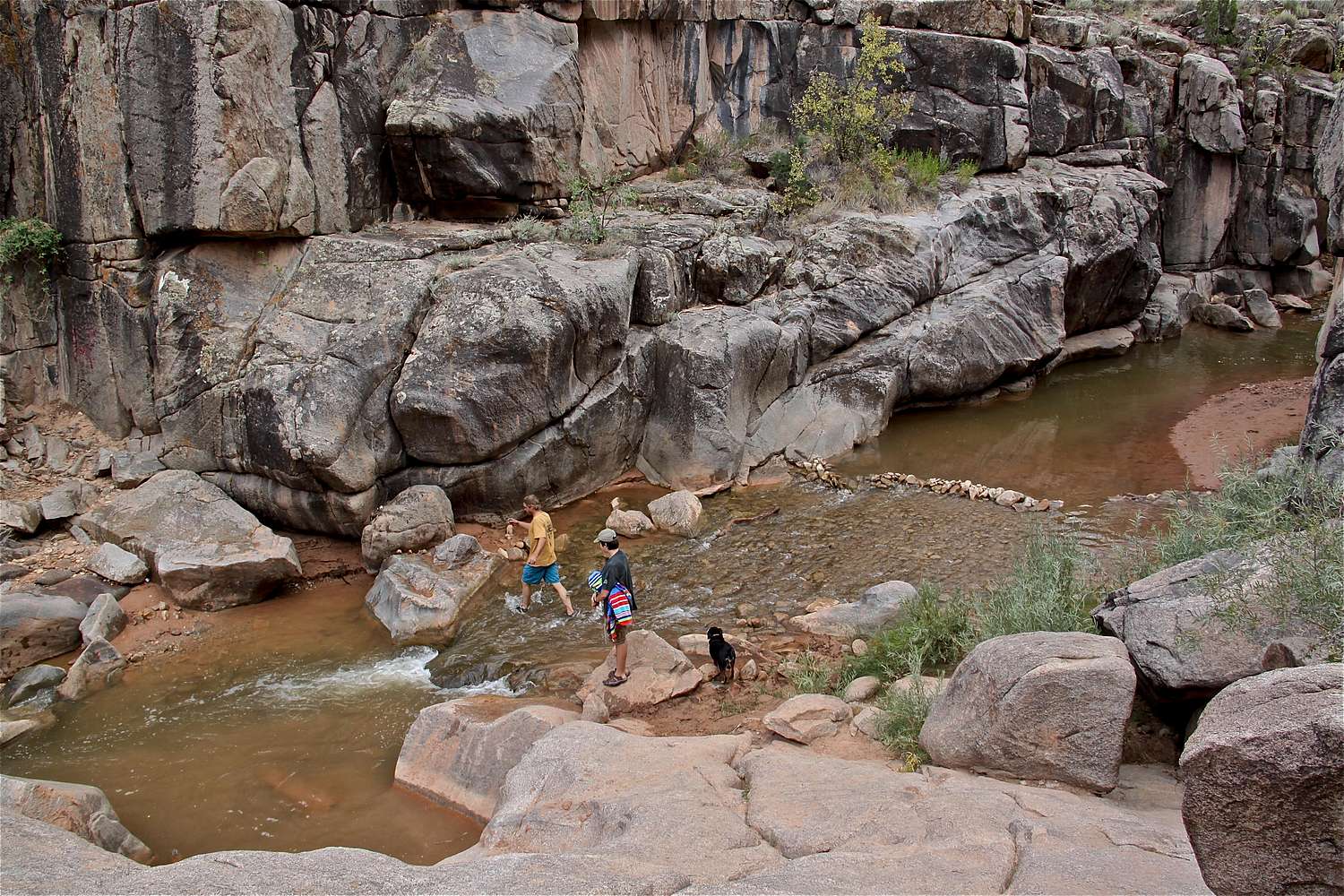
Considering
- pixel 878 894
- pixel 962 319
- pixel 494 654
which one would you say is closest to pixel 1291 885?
pixel 878 894

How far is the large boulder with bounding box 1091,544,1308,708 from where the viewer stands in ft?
15.9

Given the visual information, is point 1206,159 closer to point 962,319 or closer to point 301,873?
point 962,319

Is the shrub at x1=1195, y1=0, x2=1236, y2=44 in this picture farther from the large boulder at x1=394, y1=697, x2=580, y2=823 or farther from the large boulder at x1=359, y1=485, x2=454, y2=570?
the large boulder at x1=394, y1=697, x2=580, y2=823

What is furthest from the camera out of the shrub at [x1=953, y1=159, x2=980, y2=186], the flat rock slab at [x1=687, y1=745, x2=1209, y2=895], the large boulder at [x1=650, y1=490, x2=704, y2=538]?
the shrub at [x1=953, y1=159, x2=980, y2=186]

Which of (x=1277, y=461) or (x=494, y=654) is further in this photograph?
(x=494, y=654)

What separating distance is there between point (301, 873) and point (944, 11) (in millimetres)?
18442

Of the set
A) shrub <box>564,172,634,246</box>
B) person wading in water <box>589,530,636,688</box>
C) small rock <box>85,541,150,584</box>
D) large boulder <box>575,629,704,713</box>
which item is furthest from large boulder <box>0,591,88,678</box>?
shrub <box>564,172,634,246</box>

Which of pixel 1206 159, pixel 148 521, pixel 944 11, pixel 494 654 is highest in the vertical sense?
pixel 944 11

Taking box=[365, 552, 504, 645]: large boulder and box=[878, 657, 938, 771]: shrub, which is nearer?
box=[878, 657, 938, 771]: shrub

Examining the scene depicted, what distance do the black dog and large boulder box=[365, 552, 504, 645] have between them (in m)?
2.81

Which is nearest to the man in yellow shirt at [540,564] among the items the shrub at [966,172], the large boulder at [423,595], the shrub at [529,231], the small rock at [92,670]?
the large boulder at [423,595]

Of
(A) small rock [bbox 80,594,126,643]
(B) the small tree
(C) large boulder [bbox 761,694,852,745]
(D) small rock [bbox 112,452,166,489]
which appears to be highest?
(B) the small tree

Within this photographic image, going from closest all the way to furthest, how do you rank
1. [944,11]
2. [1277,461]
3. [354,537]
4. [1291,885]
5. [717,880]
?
[1291,885] → [717,880] → [1277,461] → [354,537] → [944,11]

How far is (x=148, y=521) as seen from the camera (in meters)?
9.86
